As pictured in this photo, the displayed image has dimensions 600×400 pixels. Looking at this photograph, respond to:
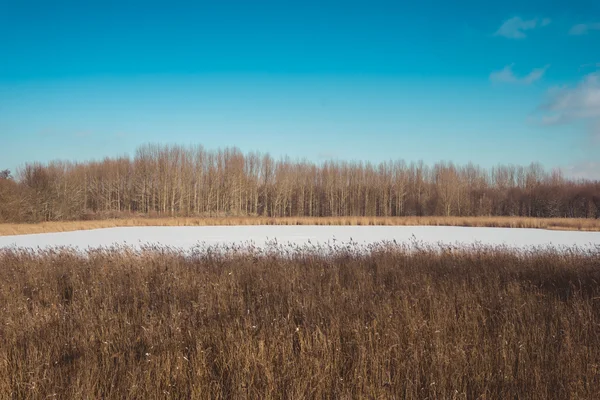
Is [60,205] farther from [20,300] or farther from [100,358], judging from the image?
[100,358]

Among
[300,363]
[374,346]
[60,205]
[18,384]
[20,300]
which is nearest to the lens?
[18,384]

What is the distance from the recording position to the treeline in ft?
149

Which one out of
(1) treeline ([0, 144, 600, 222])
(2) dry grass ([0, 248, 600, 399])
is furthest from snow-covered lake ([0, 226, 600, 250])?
(1) treeline ([0, 144, 600, 222])

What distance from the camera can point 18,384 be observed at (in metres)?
2.98

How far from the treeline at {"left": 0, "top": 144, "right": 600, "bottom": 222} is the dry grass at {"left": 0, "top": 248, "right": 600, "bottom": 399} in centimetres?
3748

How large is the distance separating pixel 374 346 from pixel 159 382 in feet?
6.57

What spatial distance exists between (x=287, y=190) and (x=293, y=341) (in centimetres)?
4582

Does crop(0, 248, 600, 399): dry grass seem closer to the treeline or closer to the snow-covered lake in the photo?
the snow-covered lake

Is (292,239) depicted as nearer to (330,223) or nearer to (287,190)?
(330,223)

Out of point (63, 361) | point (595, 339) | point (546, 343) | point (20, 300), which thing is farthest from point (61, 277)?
point (595, 339)

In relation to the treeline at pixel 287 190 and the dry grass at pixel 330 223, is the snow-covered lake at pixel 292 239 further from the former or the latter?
the treeline at pixel 287 190

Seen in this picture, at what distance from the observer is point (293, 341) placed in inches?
160

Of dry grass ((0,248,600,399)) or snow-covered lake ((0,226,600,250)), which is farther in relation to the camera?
snow-covered lake ((0,226,600,250))

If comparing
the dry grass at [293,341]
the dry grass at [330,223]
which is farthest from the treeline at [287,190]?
the dry grass at [293,341]
